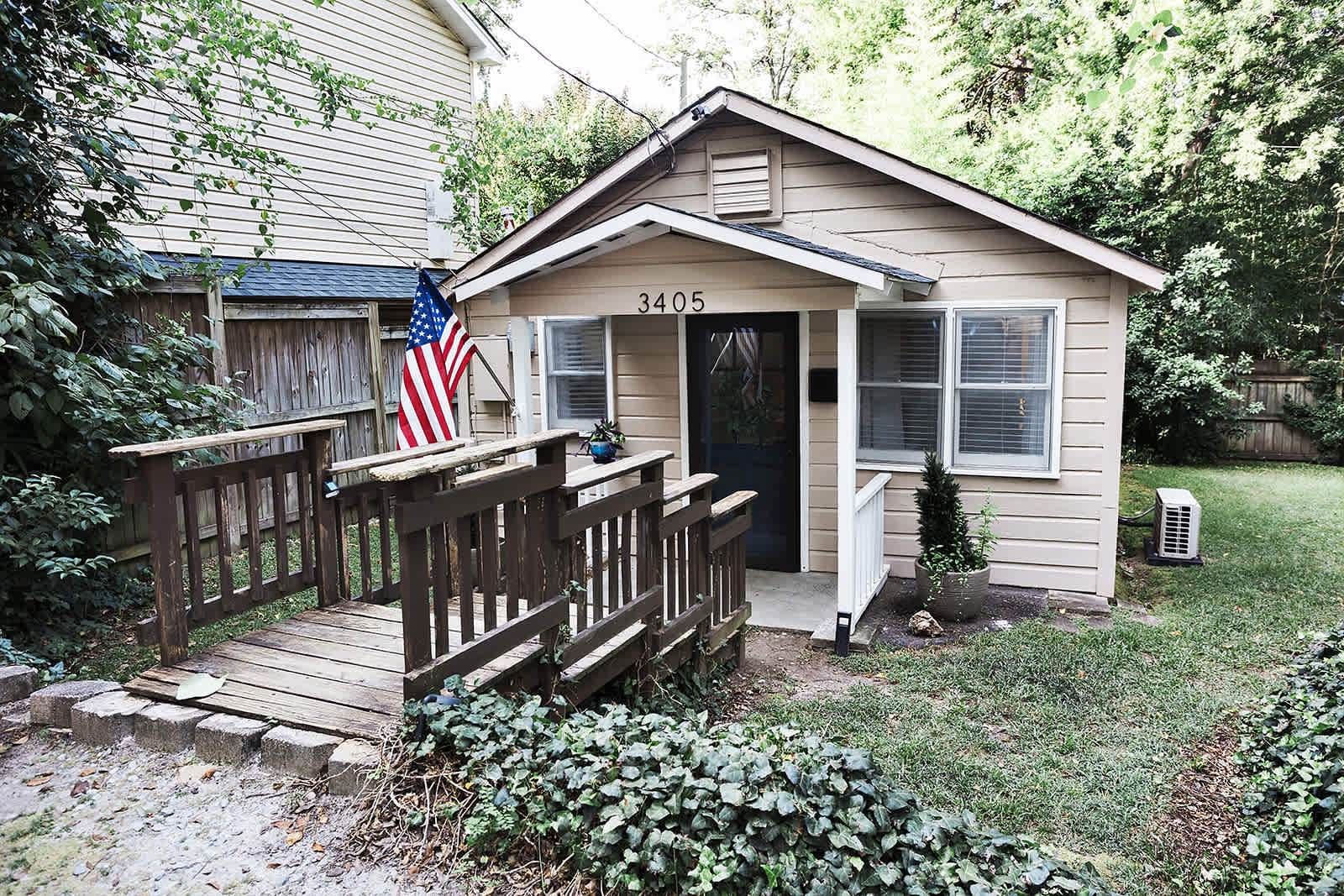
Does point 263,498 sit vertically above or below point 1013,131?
below

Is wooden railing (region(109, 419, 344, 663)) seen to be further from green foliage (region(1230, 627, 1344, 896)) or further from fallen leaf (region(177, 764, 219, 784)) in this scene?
green foliage (region(1230, 627, 1344, 896))

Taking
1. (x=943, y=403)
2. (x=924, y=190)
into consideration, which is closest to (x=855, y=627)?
(x=943, y=403)

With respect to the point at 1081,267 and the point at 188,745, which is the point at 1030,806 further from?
the point at 1081,267

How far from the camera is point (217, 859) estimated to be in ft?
8.19

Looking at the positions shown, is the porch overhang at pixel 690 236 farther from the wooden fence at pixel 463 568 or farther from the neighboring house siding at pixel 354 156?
the neighboring house siding at pixel 354 156

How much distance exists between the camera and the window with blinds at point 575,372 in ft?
24.9

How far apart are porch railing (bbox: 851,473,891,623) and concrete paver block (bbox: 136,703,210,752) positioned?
3.78 meters

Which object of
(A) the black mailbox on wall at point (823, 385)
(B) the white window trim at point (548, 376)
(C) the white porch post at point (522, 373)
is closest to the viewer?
(C) the white porch post at point (522, 373)

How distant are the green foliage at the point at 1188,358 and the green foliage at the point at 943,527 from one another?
7698 millimetres

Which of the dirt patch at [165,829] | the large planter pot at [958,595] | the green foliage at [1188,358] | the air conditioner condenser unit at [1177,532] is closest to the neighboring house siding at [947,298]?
the large planter pot at [958,595]

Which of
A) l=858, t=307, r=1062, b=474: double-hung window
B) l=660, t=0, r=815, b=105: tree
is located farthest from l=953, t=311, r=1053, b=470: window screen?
l=660, t=0, r=815, b=105: tree

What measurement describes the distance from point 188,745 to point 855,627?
3.92m

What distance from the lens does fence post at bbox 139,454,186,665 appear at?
331cm

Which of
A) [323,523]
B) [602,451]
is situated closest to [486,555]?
[323,523]
